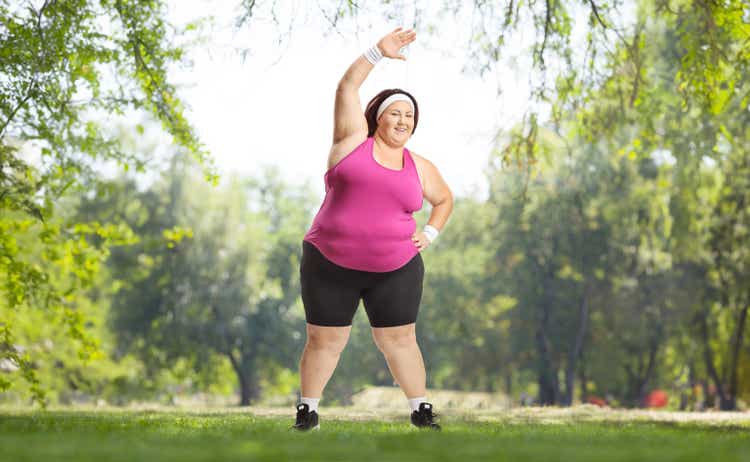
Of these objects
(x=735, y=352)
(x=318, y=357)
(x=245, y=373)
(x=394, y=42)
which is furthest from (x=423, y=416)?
(x=245, y=373)

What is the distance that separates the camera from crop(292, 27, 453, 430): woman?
613 centimetres

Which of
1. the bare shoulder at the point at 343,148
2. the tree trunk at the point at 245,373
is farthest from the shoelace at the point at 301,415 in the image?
the tree trunk at the point at 245,373

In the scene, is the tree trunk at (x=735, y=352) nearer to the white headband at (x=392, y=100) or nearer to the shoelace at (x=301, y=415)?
the white headband at (x=392, y=100)

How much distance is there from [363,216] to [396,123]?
757mm

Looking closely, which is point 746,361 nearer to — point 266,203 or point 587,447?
point 266,203

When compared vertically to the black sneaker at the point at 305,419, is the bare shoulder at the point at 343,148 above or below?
above

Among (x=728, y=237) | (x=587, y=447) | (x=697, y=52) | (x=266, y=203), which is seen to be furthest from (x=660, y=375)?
(x=587, y=447)

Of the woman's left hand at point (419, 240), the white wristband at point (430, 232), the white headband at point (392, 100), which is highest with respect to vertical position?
the white headband at point (392, 100)

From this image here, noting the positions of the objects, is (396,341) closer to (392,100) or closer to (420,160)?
(420,160)

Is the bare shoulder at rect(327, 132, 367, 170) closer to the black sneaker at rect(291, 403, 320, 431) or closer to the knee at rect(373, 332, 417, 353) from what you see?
the knee at rect(373, 332, 417, 353)

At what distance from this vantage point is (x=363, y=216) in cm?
611

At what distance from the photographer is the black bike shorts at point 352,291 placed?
20.3ft

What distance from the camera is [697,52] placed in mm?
8852

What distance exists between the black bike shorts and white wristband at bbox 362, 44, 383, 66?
54.3 inches
